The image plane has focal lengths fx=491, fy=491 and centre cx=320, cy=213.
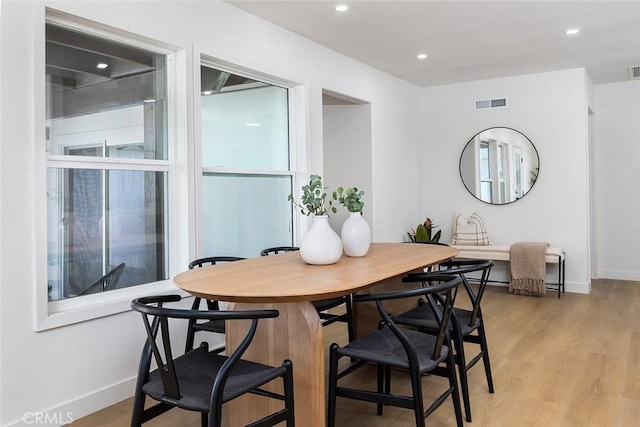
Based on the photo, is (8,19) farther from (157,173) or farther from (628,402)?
(628,402)

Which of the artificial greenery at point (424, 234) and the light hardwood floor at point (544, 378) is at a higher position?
the artificial greenery at point (424, 234)

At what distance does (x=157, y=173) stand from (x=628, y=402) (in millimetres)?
3042

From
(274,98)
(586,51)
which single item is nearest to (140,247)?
(274,98)

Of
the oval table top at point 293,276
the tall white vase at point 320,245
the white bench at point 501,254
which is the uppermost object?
the tall white vase at point 320,245

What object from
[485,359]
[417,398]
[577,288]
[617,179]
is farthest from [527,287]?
[417,398]

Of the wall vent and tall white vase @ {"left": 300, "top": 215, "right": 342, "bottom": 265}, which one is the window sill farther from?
the wall vent

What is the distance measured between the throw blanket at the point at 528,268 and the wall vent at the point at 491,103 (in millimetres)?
1786

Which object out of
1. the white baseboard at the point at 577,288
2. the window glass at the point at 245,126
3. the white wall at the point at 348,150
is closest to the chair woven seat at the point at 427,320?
the window glass at the point at 245,126

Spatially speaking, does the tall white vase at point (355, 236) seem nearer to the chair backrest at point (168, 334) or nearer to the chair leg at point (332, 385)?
the chair leg at point (332, 385)

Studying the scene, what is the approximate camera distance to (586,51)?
4902 millimetres

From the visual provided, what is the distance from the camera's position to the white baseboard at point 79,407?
94.3 inches

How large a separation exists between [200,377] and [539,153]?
526cm

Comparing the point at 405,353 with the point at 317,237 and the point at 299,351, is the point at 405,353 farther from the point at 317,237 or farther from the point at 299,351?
the point at 317,237

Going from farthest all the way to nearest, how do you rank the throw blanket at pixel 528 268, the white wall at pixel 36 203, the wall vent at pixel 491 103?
the wall vent at pixel 491 103
the throw blanket at pixel 528 268
the white wall at pixel 36 203
